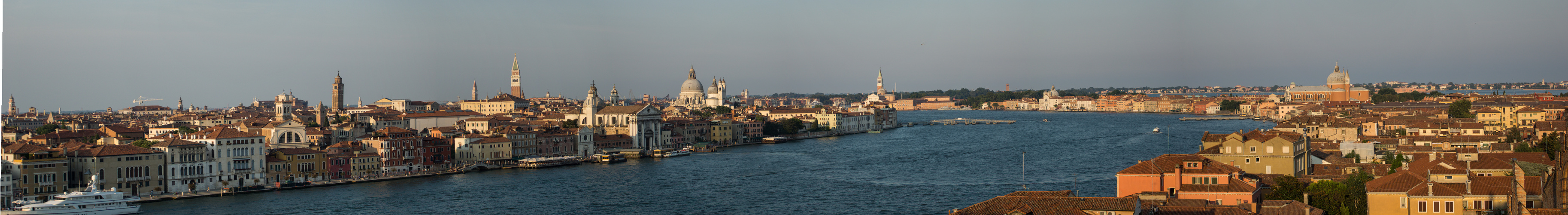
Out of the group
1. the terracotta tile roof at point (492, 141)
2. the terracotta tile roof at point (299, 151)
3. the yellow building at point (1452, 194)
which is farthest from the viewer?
the terracotta tile roof at point (492, 141)

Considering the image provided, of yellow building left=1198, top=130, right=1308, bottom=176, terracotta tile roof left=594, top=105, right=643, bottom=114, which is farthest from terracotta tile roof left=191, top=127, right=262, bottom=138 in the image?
yellow building left=1198, top=130, right=1308, bottom=176

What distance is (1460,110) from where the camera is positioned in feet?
90.0

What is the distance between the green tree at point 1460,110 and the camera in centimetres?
2631

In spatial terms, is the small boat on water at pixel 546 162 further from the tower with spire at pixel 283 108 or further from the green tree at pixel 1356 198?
the green tree at pixel 1356 198

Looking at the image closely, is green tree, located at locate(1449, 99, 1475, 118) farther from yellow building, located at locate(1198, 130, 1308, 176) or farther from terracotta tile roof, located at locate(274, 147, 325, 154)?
terracotta tile roof, located at locate(274, 147, 325, 154)

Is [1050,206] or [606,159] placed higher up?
[1050,206]

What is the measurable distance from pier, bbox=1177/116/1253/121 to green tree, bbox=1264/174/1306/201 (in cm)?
3729

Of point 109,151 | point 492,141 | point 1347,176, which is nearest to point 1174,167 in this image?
point 1347,176

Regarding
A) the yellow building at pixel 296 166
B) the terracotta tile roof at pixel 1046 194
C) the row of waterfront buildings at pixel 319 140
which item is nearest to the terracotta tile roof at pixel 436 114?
the row of waterfront buildings at pixel 319 140

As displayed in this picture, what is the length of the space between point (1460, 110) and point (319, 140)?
921 inches

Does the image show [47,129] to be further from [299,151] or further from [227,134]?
[227,134]

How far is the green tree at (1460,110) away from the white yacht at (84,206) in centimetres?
2330

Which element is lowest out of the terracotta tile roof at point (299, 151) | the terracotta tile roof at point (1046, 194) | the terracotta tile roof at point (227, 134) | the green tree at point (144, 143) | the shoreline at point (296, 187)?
the shoreline at point (296, 187)

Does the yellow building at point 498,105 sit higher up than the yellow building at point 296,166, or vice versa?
the yellow building at point 498,105
